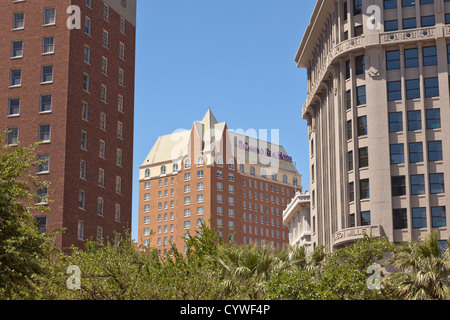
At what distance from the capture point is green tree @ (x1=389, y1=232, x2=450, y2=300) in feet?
114

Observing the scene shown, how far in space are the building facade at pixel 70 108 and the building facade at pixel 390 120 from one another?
1041 inches

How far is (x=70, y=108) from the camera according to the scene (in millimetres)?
78750

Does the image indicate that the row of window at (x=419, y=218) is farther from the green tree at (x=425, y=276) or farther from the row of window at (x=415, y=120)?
the green tree at (x=425, y=276)

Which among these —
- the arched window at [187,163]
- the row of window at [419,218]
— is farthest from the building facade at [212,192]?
the row of window at [419,218]

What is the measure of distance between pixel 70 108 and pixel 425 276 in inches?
2076

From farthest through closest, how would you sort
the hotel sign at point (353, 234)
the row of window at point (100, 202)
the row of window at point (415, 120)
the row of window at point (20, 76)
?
the row of window at point (20, 76), the row of window at point (100, 202), the row of window at point (415, 120), the hotel sign at point (353, 234)

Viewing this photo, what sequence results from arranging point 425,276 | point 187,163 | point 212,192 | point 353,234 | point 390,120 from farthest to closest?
point 187,163 → point 212,192 → point 390,120 → point 353,234 → point 425,276

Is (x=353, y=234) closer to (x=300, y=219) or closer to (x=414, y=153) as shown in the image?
(x=414, y=153)

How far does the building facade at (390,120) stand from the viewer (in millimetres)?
67000

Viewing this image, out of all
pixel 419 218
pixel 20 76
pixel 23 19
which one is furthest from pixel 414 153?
pixel 23 19

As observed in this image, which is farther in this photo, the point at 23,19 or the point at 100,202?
the point at 23,19

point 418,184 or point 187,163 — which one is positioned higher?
point 187,163

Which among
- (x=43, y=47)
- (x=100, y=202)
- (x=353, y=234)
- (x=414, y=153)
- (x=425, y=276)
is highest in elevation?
(x=43, y=47)
